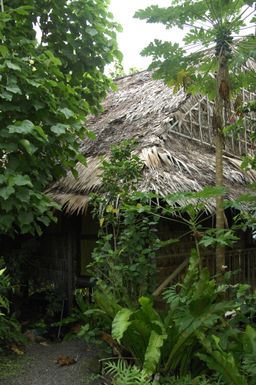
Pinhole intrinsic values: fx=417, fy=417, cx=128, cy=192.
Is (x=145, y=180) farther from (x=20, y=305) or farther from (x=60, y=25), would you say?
(x=20, y=305)

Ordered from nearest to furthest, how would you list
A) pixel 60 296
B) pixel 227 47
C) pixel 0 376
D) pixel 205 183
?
pixel 227 47 → pixel 0 376 → pixel 205 183 → pixel 60 296

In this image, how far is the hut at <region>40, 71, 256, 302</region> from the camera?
5078 mm

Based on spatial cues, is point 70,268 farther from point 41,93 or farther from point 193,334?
point 193,334

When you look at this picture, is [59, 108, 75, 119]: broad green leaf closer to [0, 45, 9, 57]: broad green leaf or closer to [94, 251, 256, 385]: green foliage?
[0, 45, 9, 57]: broad green leaf

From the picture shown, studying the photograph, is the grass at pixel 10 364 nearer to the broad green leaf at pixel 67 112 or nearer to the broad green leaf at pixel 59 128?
the broad green leaf at pixel 59 128

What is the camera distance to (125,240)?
396 cm

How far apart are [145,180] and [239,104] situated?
4.36 ft

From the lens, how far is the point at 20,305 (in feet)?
19.2

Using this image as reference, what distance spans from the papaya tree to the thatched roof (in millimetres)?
1172

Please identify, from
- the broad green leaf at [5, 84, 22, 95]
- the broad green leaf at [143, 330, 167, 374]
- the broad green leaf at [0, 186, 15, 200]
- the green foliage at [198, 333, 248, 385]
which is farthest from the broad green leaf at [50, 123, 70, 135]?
the green foliage at [198, 333, 248, 385]

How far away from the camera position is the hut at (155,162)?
200 inches

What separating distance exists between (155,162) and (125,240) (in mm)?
1404

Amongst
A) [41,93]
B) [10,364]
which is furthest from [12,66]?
[10,364]

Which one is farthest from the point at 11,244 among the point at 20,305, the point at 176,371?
the point at 176,371
